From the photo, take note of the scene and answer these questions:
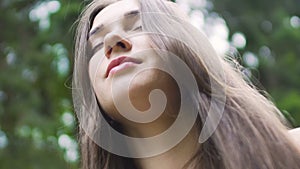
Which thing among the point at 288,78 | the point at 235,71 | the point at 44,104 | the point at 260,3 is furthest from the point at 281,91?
the point at 235,71

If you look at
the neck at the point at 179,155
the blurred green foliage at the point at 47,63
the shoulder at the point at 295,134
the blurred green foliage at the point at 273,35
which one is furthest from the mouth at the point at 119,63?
the blurred green foliage at the point at 273,35

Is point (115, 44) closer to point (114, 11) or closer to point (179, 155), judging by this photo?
point (114, 11)

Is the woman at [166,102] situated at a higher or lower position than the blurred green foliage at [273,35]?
higher

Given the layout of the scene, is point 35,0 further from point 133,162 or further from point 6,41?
point 133,162

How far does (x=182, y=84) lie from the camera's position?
0.83 metres

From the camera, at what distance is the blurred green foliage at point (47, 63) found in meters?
4.36

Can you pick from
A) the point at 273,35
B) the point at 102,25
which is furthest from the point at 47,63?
the point at 102,25

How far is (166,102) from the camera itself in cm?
83

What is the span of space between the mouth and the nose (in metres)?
0.02

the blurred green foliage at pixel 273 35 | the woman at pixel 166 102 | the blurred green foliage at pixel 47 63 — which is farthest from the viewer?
the blurred green foliage at pixel 273 35

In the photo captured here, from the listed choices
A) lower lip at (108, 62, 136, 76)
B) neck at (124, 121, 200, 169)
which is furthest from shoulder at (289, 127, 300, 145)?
lower lip at (108, 62, 136, 76)

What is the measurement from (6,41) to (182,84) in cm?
398

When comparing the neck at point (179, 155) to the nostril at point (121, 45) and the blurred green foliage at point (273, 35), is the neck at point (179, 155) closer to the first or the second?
the nostril at point (121, 45)

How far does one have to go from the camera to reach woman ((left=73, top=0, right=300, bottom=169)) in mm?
808
